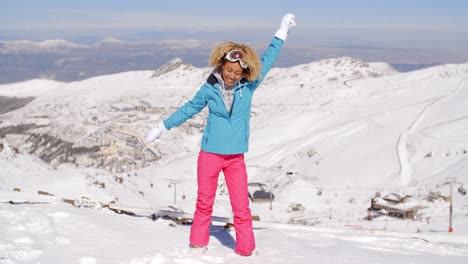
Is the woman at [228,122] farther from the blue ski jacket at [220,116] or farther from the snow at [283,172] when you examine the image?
the snow at [283,172]

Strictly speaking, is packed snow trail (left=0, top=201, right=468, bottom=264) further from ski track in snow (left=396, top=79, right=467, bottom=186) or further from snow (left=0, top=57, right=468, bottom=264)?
ski track in snow (left=396, top=79, right=467, bottom=186)

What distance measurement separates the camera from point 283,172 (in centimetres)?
2700

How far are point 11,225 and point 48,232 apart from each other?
0.46 m

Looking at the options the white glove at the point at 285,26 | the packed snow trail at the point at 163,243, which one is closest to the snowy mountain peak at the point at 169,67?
the packed snow trail at the point at 163,243

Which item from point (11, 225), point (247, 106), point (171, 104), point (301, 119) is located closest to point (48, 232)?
point (11, 225)

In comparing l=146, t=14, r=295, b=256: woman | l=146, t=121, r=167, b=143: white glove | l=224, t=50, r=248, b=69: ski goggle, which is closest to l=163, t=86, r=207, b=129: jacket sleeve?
l=146, t=14, r=295, b=256: woman

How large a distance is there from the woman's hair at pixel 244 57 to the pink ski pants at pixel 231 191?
2.98 ft

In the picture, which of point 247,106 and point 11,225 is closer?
point 247,106

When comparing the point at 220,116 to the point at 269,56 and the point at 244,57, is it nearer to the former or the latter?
the point at 244,57

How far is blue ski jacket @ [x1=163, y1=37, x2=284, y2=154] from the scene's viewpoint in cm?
553

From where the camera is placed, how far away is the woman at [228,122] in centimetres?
549

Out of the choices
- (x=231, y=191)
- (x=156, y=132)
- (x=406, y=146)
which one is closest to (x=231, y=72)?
(x=156, y=132)

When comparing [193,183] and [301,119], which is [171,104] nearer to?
[301,119]

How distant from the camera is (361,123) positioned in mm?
35938
